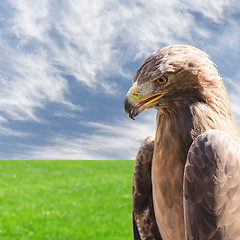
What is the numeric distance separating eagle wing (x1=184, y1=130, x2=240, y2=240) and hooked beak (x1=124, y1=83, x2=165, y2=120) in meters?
0.44

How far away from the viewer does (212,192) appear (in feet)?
7.62

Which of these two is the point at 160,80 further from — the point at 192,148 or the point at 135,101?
the point at 192,148

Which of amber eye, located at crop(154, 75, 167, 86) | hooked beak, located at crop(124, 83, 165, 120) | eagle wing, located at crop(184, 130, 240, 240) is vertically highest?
amber eye, located at crop(154, 75, 167, 86)

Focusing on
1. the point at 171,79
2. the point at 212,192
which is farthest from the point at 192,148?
the point at 171,79

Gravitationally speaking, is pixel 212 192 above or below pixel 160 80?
below

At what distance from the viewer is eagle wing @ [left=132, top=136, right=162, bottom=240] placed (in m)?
3.29

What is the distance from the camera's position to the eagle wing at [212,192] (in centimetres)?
231

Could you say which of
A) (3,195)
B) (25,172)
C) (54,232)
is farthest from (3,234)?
(25,172)

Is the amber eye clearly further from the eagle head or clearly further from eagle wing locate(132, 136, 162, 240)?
eagle wing locate(132, 136, 162, 240)

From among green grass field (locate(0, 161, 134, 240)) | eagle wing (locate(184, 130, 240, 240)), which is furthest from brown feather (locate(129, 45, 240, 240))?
green grass field (locate(0, 161, 134, 240))

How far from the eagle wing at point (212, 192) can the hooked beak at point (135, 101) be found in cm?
44

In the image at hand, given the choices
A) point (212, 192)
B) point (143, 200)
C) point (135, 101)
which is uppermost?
point (135, 101)

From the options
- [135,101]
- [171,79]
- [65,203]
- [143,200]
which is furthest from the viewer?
[65,203]

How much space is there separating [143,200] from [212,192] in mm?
1138
